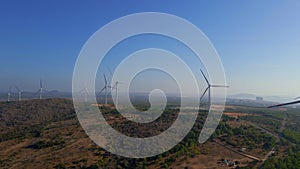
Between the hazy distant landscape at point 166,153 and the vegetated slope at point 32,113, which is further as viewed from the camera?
the vegetated slope at point 32,113

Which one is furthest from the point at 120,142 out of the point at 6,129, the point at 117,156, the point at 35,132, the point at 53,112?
the point at 53,112

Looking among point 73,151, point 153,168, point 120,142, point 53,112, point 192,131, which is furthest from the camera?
point 53,112

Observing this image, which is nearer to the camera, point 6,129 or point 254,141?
point 254,141

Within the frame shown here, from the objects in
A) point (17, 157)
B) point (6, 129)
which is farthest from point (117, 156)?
point (6, 129)

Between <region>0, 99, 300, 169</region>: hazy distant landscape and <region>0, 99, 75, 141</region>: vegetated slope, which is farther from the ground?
<region>0, 99, 75, 141</region>: vegetated slope

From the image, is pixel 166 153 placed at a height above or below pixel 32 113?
below

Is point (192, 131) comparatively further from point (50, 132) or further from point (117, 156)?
point (50, 132)

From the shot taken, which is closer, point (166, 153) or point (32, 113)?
point (166, 153)

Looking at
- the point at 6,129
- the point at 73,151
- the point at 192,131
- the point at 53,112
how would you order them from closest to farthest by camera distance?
the point at 73,151
the point at 192,131
the point at 6,129
the point at 53,112

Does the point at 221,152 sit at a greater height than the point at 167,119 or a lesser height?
lesser

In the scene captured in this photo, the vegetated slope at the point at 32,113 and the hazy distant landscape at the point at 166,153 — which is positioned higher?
the vegetated slope at the point at 32,113

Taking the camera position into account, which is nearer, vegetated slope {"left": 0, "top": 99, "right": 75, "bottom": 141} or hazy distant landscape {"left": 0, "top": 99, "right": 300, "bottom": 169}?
hazy distant landscape {"left": 0, "top": 99, "right": 300, "bottom": 169}
